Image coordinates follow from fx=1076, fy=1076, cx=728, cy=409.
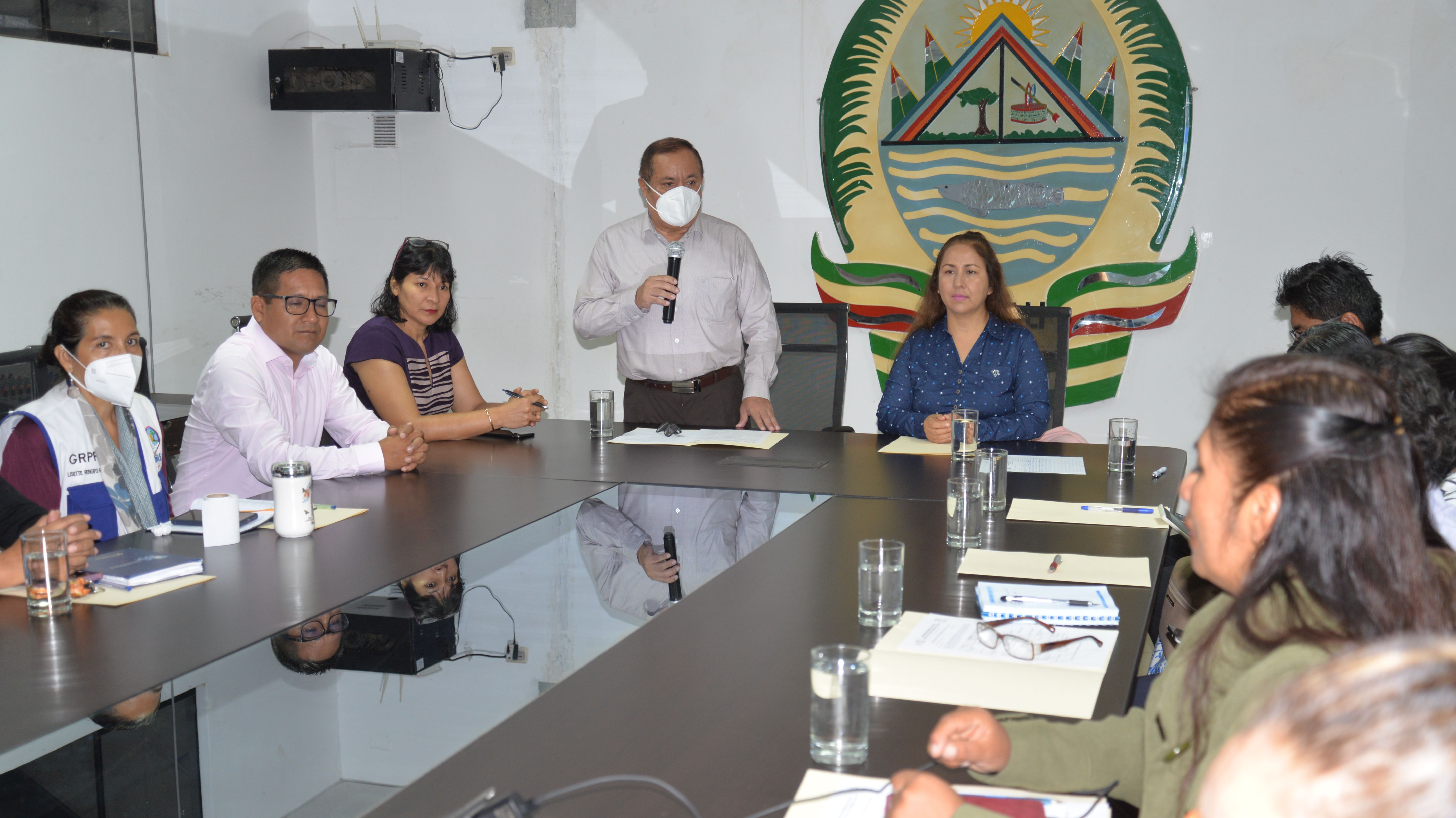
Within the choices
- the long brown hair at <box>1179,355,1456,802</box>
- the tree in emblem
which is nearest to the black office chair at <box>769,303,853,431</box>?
the tree in emblem

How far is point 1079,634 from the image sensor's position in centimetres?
147

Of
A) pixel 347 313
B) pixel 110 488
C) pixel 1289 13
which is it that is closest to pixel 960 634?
pixel 110 488

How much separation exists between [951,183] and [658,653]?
3.63 metres

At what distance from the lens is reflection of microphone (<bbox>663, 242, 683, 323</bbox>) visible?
351 centimetres

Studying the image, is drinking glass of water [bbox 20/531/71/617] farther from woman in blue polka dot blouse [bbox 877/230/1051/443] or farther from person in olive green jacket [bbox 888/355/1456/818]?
woman in blue polka dot blouse [bbox 877/230/1051/443]

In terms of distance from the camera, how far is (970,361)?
3.26m

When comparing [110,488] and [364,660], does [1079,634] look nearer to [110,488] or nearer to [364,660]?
[364,660]

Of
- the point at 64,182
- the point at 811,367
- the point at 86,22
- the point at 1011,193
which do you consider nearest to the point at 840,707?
the point at 811,367

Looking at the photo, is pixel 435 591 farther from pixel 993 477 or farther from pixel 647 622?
pixel 993 477

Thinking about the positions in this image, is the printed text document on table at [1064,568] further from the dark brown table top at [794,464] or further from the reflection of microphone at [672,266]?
the reflection of microphone at [672,266]

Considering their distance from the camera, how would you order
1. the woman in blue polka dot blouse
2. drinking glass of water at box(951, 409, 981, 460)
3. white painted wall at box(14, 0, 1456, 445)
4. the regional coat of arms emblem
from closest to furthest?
drinking glass of water at box(951, 409, 981, 460), the woman in blue polka dot blouse, white painted wall at box(14, 0, 1456, 445), the regional coat of arms emblem

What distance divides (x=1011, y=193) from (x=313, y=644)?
377 cm

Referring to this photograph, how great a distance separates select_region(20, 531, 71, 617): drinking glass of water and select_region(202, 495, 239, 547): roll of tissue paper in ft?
1.29

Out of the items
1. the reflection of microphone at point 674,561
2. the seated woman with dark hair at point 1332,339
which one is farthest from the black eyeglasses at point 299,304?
the seated woman with dark hair at point 1332,339
